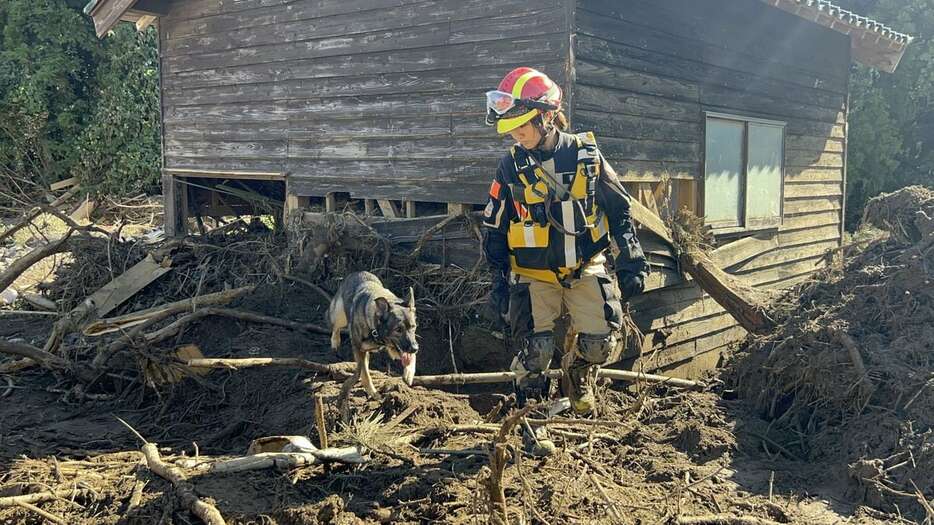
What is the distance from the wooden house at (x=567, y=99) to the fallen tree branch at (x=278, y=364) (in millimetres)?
2189

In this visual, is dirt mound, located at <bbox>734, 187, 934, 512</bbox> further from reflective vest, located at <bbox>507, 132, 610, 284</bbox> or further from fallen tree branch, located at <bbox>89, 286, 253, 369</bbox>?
fallen tree branch, located at <bbox>89, 286, 253, 369</bbox>

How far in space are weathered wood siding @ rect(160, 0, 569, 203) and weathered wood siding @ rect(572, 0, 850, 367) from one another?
0.74 metres

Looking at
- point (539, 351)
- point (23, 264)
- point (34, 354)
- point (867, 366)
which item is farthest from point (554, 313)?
point (23, 264)

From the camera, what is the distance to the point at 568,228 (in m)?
4.56

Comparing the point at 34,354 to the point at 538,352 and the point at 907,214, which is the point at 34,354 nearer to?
the point at 538,352

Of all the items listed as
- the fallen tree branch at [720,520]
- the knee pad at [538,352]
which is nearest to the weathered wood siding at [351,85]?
the knee pad at [538,352]

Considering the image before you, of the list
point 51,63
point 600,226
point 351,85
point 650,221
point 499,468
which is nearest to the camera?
point 499,468

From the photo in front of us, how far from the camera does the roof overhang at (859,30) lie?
827 cm

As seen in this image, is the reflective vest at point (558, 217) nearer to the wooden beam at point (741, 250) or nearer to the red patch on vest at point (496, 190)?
the red patch on vest at point (496, 190)

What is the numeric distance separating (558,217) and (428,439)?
166 centimetres

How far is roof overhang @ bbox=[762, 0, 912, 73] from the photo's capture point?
27.1 feet

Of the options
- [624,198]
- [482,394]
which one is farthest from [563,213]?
[482,394]

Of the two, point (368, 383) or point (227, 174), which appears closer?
point (368, 383)

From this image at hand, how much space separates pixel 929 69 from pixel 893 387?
13673 millimetres
